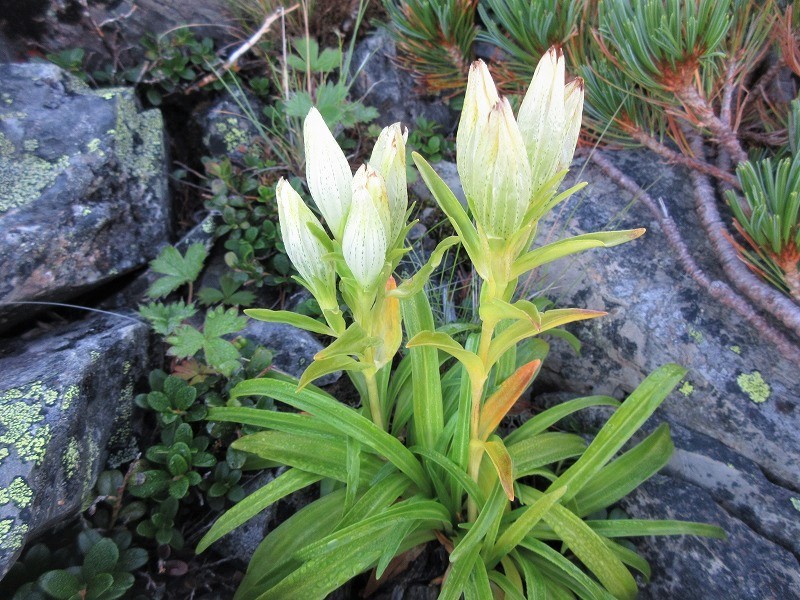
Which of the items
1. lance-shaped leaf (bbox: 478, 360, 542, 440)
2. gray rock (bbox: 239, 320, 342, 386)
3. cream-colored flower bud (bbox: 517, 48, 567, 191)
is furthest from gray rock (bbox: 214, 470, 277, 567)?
cream-colored flower bud (bbox: 517, 48, 567, 191)

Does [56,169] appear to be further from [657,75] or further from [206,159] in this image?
[657,75]

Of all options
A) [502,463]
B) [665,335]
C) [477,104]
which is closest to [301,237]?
[477,104]

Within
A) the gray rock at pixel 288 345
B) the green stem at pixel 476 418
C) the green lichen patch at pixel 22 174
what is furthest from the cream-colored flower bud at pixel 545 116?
the green lichen patch at pixel 22 174

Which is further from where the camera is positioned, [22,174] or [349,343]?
[22,174]

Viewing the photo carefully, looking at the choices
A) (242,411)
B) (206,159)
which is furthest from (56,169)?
(242,411)

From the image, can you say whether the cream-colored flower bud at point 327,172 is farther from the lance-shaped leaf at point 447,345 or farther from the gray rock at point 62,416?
the gray rock at point 62,416

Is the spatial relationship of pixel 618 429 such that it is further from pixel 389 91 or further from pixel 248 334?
pixel 389 91
